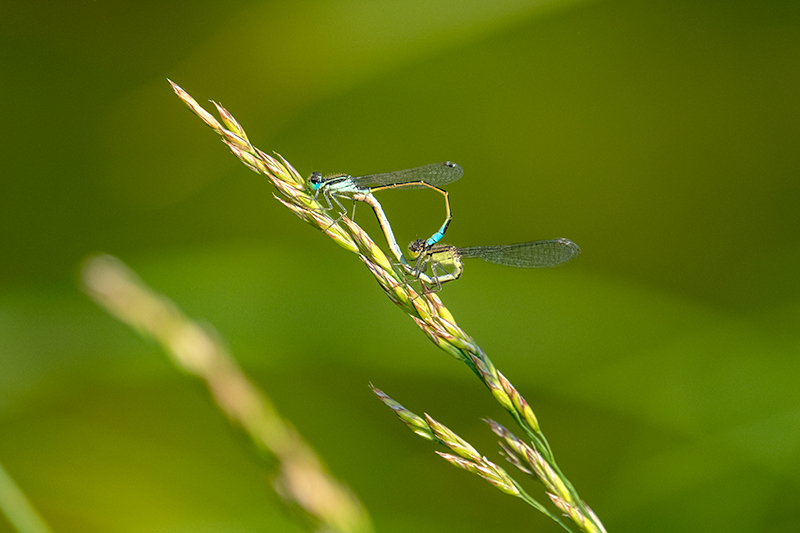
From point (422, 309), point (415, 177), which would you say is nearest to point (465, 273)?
point (415, 177)

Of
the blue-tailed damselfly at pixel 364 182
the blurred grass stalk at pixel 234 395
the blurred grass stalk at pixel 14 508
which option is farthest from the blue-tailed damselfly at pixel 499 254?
the blurred grass stalk at pixel 14 508

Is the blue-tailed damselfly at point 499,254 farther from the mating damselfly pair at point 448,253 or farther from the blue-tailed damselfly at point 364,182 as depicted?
the blue-tailed damselfly at point 364,182

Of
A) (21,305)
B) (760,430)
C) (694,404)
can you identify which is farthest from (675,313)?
(21,305)

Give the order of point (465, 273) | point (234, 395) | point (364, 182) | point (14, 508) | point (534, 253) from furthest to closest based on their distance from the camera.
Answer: point (465, 273) < point (364, 182) < point (534, 253) < point (14, 508) < point (234, 395)

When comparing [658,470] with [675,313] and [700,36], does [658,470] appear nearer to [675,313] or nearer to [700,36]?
[675,313]

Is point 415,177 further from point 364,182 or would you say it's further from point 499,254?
point 499,254

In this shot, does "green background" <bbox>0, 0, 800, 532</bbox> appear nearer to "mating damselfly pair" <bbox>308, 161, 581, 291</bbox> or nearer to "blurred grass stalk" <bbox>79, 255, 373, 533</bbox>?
"mating damselfly pair" <bbox>308, 161, 581, 291</bbox>

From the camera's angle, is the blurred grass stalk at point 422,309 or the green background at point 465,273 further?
the green background at point 465,273
